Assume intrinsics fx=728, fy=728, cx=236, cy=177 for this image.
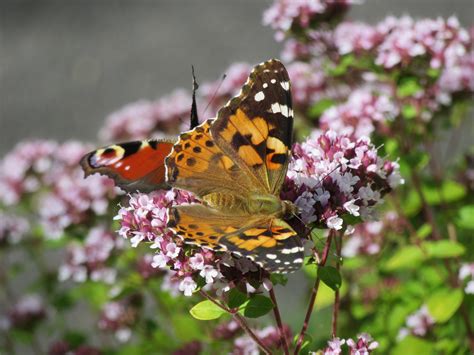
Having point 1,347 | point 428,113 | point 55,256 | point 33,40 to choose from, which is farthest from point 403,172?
point 33,40

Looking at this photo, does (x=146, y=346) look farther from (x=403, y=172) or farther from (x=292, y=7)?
(x=292, y=7)

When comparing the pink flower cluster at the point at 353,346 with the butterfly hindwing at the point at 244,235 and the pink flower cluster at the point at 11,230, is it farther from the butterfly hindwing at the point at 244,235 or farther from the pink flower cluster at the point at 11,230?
the pink flower cluster at the point at 11,230

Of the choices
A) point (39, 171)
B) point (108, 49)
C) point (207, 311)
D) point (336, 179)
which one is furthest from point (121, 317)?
point (108, 49)

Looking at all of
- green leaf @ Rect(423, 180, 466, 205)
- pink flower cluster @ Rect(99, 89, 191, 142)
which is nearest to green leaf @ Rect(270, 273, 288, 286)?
green leaf @ Rect(423, 180, 466, 205)

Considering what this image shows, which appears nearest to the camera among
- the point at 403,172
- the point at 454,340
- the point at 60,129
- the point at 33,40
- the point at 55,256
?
the point at 454,340

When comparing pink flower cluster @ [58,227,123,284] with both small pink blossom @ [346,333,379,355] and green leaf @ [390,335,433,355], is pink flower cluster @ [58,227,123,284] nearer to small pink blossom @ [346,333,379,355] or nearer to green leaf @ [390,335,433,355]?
green leaf @ [390,335,433,355]

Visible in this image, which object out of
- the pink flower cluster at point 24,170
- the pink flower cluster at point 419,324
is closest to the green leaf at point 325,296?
the pink flower cluster at point 419,324
